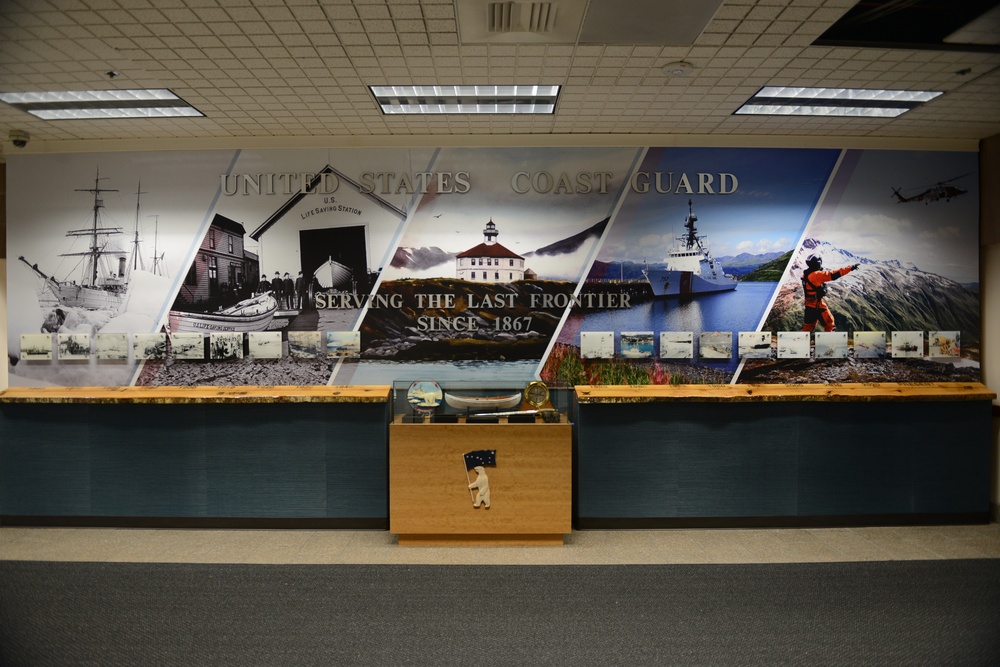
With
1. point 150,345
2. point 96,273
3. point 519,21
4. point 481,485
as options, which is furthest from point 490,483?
point 96,273

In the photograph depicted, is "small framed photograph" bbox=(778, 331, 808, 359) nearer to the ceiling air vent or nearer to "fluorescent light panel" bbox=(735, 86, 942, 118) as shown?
"fluorescent light panel" bbox=(735, 86, 942, 118)

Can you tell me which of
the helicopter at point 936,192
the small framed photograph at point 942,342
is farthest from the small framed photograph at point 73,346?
the small framed photograph at point 942,342

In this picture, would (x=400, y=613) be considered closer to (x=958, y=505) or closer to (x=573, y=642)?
(x=573, y=642)

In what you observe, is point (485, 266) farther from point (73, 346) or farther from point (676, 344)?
point (73, 346)

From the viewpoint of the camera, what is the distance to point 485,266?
19.2 feet

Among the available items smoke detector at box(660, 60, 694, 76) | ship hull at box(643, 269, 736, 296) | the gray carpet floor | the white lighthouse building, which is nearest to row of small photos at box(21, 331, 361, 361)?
the white lighthouse building

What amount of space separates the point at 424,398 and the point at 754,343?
3.28 m

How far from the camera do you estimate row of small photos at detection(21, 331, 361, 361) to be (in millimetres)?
5820

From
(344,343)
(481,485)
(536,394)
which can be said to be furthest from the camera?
(344,343)

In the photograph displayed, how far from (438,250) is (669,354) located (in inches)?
98.2

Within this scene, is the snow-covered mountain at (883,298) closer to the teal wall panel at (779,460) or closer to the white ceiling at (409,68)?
the teal wall panel at (779,460)

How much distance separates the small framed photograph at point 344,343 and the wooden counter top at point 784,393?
2191 millimetres

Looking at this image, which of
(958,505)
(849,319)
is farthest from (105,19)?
(958,505)

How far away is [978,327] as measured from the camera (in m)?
5.90
